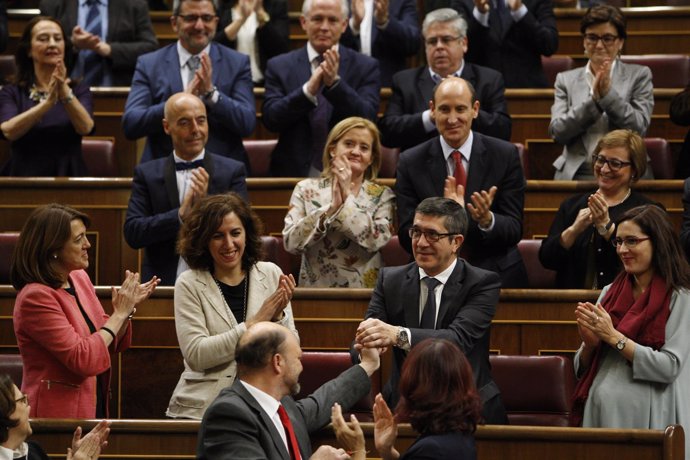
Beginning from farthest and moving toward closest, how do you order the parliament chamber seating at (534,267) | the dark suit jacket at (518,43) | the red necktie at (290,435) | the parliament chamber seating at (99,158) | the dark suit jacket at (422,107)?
the dark suit jacket at (518,43) < the parliament chamber seating at (99,158) < the dark suit jacket at (422,107) < the parliament chamber seating at (534,267) < the red necktie at (290,435)

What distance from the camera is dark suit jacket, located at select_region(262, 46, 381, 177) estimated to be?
3.93 meters

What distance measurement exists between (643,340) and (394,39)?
2.08 metres

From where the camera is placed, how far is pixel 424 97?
13.0ft

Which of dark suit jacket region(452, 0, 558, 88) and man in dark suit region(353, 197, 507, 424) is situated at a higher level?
dark suit jacket region(452, 0, 558, 88)

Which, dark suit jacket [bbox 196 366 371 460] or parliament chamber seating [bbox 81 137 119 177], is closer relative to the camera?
dark suit jacket [bbox 196 366 371 460]

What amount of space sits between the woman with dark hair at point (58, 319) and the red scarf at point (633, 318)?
967 millimetres

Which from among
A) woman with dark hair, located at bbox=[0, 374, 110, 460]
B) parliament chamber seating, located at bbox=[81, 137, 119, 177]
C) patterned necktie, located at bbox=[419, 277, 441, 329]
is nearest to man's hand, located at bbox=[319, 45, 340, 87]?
parliament chamber seating, located at bbox=[81, 137, 119, 177]

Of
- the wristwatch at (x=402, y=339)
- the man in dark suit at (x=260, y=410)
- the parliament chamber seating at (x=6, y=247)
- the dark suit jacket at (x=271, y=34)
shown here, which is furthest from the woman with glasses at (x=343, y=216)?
the dark suit jacket at (x=271, y=34)

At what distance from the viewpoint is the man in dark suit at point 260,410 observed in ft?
7.42

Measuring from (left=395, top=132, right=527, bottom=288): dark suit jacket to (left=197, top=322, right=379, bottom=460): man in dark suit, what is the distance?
3.31 feet

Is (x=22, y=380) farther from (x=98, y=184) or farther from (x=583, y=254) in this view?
(x=583, y=254)

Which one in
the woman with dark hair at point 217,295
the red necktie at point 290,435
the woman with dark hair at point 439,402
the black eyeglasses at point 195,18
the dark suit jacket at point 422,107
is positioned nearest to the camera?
the woman with dark hair at point 439,402

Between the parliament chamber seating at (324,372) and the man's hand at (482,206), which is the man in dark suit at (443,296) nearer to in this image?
the parliament chamber seating at (324,372)

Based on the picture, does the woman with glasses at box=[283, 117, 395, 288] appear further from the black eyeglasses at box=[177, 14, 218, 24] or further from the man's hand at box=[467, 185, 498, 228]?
the black eyeglasses at box=[177, 14, 218, 24]
